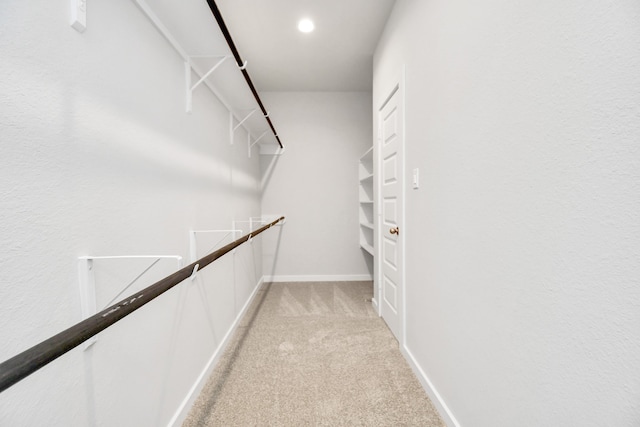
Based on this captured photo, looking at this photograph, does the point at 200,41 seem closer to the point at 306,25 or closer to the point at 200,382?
the point at 306,25

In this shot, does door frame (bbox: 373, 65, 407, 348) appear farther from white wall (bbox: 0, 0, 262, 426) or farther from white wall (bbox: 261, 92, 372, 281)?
white wall (bbox: 0, 0, 262, 426)

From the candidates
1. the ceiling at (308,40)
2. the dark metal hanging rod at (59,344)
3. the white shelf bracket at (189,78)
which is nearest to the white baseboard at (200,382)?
the dark metal hanging rod at (59,344)

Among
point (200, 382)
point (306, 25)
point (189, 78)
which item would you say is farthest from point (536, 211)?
point (306, 25)

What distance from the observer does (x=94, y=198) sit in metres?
0.83

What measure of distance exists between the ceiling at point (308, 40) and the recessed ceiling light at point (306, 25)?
0.04 metres

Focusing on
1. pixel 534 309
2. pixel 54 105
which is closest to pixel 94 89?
pixel 54 105

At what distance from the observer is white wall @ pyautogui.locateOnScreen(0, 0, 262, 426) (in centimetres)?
62

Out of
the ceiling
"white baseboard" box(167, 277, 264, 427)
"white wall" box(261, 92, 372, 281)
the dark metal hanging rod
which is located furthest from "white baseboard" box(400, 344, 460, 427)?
the ceiling

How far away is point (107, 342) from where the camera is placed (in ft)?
2.88

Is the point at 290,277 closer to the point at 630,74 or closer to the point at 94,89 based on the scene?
the point at 94,89

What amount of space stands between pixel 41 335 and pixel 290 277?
A: 3200mm

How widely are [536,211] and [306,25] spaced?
2274mm

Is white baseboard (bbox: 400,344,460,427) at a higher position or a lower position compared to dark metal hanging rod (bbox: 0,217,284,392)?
lower

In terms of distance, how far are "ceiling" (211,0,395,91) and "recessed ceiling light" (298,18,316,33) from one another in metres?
0.04
